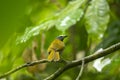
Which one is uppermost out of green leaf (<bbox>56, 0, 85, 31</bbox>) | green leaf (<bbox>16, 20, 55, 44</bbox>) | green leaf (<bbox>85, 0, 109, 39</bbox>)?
green leaf (<bbox>16, 20, 55, 44</bbox>)

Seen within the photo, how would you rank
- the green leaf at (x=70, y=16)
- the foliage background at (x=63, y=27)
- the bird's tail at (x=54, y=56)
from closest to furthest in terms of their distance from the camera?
the foliage background at (x=63, y=27) → the bird's tail at (x=54, y=56) → the green leaf at (x=70, y=16)

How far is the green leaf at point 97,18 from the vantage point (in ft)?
4.03

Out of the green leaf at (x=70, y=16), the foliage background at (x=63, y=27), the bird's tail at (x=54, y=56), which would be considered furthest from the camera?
the green leaf at (x=70, y=16)

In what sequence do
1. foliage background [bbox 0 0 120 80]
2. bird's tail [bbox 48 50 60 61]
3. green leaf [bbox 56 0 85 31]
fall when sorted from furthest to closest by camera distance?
green leaf [bbox 56 0 85 31]
bird's tail [bbox 48 50 60 61]
foliage background [bbox 0 0 120 80]

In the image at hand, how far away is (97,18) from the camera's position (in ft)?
4.25

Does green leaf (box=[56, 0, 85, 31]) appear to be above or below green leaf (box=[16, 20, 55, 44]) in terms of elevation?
below

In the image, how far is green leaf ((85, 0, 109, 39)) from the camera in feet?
4.03

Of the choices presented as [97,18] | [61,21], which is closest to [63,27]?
[61,21]

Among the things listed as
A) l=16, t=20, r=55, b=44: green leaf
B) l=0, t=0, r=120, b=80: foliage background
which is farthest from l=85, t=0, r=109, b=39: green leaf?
l=16, t=20, r=55, b=44: green leaf

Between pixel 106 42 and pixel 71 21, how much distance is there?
0.51 m

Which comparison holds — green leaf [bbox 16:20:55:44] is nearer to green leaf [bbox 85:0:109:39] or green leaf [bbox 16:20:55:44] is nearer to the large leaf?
the large leaf

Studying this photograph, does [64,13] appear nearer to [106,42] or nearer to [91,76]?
[106,42]

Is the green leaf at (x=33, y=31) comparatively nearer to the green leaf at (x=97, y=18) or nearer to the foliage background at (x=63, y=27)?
the foliage background at (x=63, y=27)

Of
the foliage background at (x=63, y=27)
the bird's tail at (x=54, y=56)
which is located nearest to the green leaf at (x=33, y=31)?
the foliage background at (x=63, y=27)
